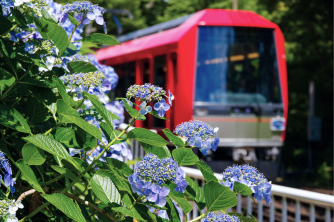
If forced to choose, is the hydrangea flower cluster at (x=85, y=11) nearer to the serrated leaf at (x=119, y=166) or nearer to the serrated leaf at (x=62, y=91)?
the serrated leaf at (x=62, y=91)

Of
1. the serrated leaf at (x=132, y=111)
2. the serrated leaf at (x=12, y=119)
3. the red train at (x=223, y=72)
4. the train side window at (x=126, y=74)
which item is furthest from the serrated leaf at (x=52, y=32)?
the train side window at (x=126, y=74)

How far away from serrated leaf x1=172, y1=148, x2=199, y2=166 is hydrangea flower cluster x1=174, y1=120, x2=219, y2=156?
48mm

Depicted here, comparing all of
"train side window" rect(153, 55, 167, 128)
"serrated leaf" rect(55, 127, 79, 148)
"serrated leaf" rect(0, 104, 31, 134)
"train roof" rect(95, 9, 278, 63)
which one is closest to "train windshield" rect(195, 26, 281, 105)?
"train roof" rect(95, 9, 278, 63)

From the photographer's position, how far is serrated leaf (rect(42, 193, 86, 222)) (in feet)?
4.90

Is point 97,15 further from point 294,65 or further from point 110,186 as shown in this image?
point 294,65

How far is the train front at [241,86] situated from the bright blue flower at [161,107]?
9.08 meters

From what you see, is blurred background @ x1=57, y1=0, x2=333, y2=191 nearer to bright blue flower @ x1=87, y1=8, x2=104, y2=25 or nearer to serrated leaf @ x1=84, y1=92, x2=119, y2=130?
bright blue flower @ x1=87, y1=8, x2=104, y2=25

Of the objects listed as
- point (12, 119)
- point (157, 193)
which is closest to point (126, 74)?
point (12, 119)

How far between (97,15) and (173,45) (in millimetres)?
8602

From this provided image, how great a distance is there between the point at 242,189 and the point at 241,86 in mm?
10062

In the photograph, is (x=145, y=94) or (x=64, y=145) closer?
(x=145, y=94)

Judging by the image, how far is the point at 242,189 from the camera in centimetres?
155

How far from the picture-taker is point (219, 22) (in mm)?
10945

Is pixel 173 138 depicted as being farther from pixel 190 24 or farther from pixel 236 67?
pixel 236 67
